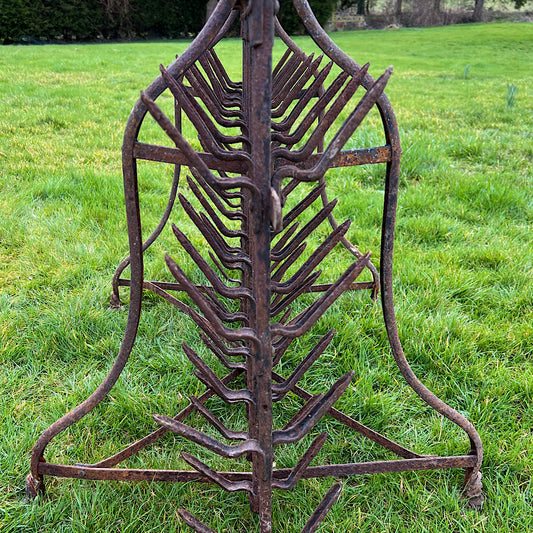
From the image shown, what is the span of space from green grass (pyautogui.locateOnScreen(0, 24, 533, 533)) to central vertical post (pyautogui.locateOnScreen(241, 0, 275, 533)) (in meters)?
0.34

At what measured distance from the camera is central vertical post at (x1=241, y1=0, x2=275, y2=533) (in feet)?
2.50

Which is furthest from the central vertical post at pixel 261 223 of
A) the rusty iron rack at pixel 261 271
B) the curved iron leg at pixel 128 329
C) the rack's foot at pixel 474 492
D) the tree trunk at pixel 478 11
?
the tree trunk at pixel 478 11

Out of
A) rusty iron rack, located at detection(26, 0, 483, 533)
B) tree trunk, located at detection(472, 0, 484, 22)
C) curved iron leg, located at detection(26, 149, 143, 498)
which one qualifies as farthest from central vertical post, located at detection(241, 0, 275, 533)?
tree trunk, located at detection(472, 0, 484, 22)

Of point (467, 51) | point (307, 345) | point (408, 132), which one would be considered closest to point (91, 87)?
point (408, 132)

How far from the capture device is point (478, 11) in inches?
1010

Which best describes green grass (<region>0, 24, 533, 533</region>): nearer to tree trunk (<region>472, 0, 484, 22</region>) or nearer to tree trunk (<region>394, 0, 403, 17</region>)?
tree trunk (<region>472, 0, 484, 22</region>)

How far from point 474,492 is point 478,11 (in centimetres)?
3048

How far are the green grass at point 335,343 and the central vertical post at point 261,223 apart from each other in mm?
341

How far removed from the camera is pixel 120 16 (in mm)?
17766

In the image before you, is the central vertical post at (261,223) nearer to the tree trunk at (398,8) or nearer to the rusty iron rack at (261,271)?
the rusty iron rack at (261,271)

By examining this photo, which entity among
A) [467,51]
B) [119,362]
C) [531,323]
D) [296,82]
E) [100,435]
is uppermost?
[467,51]

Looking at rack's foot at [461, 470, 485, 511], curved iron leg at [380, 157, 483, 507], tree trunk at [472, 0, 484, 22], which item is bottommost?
rack's foot at [461, 470, 485, 511]

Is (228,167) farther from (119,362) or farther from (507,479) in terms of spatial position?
(507,479)

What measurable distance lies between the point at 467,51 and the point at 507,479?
53.1 ft
